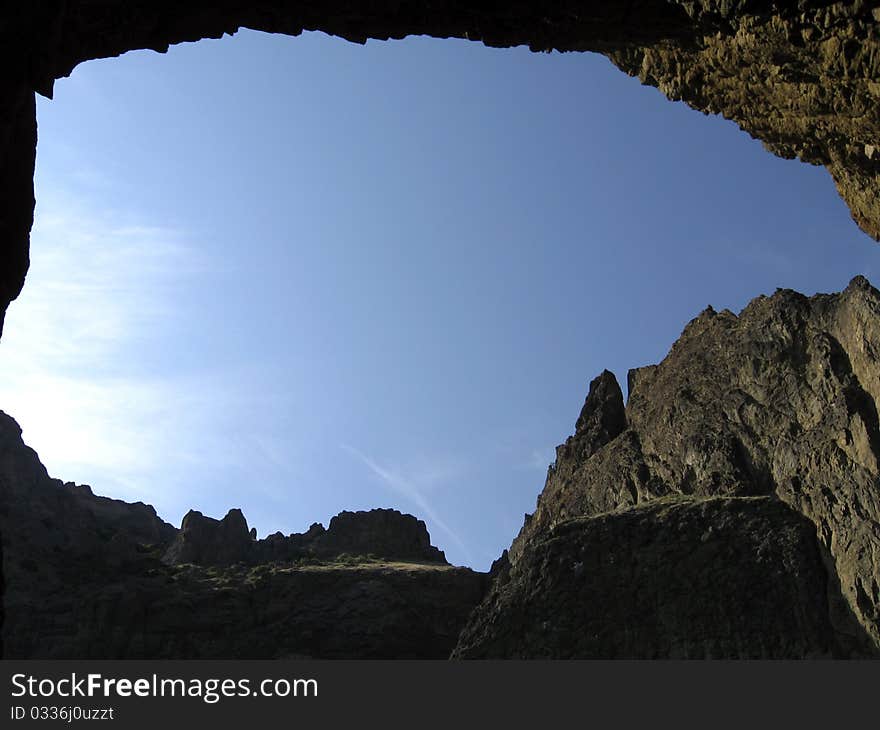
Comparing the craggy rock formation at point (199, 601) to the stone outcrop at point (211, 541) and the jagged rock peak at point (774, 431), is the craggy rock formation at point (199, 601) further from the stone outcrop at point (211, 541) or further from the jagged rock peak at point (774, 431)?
the jagged rock peak at point (774, 431)

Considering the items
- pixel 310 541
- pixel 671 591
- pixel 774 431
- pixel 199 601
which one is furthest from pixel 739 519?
pixel 310 541

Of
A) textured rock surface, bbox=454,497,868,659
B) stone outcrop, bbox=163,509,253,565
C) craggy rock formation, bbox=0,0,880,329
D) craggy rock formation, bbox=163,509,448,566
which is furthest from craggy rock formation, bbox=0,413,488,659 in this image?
craggy rock formation, bbox=0,0,880,329

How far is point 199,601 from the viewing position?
2894 inches

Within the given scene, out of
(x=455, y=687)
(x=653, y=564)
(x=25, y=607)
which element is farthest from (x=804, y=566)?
(x=25, y=607)

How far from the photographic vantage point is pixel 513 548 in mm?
83312

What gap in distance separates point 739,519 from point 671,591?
6140 mm

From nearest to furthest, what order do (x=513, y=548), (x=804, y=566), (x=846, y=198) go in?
(x=846, y=198)
(x=804, y=566)
(x=513, y=548)

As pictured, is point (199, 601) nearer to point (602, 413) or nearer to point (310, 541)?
point (310, 541)

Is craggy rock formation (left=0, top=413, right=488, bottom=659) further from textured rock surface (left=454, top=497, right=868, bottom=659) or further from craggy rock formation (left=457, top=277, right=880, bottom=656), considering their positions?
textured rock surface (left=454, top=497, right=868, bottom=659)

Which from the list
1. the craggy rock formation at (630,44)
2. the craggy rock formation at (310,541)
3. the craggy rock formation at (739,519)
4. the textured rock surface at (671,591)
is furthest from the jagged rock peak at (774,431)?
the craggy rock formation at (630,44)

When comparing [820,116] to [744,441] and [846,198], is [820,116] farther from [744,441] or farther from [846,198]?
[744,441]

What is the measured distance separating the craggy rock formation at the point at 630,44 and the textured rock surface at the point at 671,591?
37892mm

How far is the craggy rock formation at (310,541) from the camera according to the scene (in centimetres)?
9356

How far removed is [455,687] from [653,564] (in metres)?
36.9
